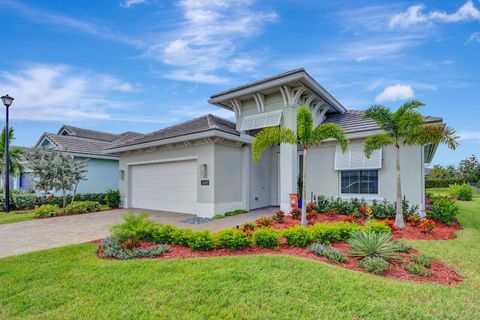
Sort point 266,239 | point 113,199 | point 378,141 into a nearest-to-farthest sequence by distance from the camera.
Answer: point 266,239, point 378,141, point 113,199

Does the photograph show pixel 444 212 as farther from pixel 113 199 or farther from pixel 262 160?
pixel 113 199

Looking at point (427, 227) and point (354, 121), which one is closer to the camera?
point (427, 227)

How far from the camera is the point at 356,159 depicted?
426 inches

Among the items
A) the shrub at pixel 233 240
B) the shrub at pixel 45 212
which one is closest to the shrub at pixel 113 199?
the shrub at pixel 45 212

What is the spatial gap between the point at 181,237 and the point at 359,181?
Answer: 27.2 feet

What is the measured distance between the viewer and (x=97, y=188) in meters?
19.0

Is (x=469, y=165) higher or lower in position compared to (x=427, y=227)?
higher

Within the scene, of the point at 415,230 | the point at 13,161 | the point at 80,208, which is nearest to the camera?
the point at 415,230

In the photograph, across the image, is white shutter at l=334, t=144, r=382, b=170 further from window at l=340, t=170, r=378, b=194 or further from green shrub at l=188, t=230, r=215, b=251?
green shrub at l=188, t=230, r=215, b=251

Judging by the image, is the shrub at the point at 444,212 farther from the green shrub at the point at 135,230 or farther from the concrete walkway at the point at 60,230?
the green shrub at the point at 135,230

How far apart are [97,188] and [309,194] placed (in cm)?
1591

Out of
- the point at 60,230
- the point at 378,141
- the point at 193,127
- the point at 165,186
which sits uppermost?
the point at 193,127

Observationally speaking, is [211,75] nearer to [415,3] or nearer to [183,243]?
[415,3]

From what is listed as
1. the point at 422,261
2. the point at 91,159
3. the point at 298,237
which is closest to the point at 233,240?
the point at 298,237
